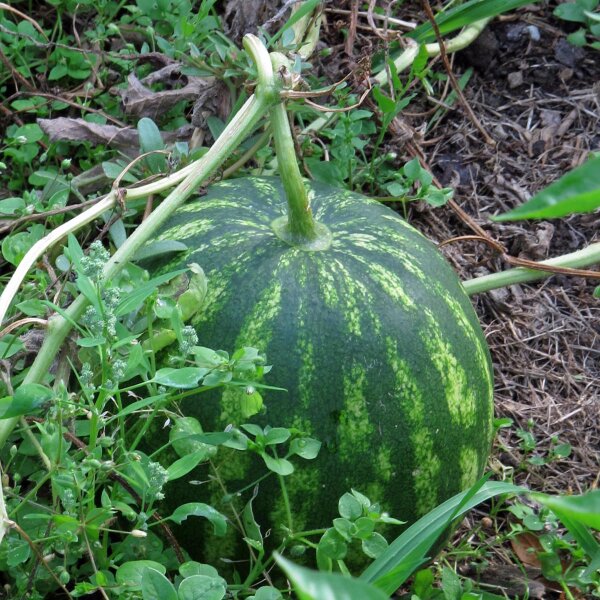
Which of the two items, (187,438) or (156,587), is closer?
(156,587)

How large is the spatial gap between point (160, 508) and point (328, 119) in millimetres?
1239

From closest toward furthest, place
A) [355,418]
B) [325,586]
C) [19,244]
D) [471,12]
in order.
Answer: [325,586], [355,418], [19,244], [471,12]

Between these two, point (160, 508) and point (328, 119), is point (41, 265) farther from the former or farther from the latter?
point (328, 119)

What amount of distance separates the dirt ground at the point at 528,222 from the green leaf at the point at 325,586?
165cm

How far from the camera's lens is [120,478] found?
1606 millimetres

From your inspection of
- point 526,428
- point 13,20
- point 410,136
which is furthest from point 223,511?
point 13,20

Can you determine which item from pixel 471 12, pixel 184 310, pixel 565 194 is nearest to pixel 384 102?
pixel 471 12

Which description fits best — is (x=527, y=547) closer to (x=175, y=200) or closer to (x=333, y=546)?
(x=333, y=546)

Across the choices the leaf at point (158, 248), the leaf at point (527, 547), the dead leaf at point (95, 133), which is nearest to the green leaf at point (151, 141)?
the dead leaf at point (95, 133)

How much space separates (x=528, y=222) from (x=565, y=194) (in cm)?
211

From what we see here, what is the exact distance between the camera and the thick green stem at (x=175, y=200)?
65.8 inches

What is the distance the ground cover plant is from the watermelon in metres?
0.03

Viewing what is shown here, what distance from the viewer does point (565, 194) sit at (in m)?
0.81

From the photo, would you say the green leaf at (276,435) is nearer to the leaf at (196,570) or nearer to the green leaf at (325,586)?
the leaf at (196,570)
